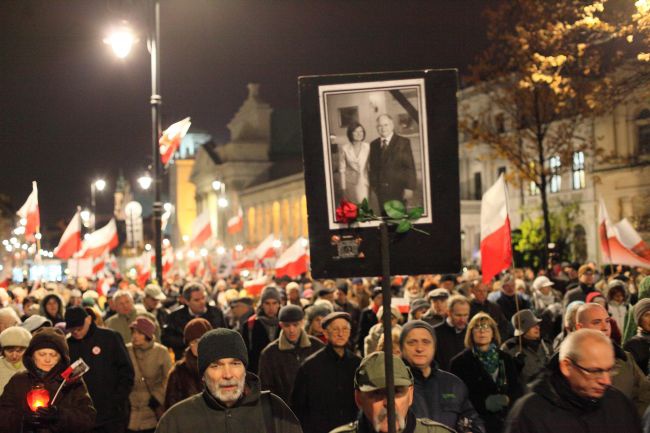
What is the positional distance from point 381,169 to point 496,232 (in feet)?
20.7

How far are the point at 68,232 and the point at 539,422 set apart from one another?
68.2ft

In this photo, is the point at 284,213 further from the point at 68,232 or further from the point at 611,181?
the point at 68,232

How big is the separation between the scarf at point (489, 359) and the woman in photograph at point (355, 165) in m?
3.70

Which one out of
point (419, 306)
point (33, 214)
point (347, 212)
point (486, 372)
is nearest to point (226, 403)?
point (347, 212)

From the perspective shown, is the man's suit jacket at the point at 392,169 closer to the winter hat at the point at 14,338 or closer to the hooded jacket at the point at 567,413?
the hooded jacket at the point at 567,413

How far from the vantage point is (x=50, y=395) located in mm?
6594

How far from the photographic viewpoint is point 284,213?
97.2 m

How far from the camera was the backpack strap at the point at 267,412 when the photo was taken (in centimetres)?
446

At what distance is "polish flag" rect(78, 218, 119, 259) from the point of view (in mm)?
27000

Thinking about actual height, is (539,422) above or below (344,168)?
below

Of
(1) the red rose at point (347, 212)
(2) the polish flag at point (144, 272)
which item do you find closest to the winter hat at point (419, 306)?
(1) the red rose at point (347, 212)

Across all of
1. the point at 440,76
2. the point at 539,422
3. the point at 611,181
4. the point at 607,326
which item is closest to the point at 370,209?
the point at 440,76

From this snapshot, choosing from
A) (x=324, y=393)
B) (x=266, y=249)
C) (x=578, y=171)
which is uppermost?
(x=578, y=171)

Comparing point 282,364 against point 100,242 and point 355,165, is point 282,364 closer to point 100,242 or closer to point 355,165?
point 355,165
